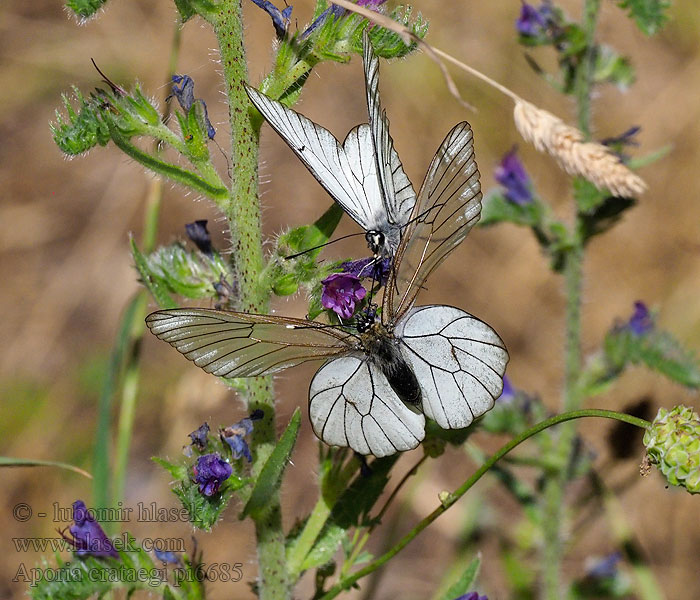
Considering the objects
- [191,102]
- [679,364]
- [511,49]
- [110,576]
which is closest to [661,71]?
[511,49]

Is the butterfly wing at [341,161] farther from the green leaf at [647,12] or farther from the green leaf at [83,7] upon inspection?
the green leaf at [647,12]

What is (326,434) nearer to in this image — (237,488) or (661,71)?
(237,488)

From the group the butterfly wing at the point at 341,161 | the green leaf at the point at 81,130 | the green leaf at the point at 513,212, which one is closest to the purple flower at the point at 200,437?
the butterfly wing at the point at 341,161

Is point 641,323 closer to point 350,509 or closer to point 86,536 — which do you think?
point 350,509

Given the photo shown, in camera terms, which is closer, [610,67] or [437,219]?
[437,219]

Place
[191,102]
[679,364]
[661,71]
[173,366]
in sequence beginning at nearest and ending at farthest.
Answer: [191,102] → [679,364] → [173,366] → [661,71]

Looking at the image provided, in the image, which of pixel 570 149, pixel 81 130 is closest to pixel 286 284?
pixel 81 130
